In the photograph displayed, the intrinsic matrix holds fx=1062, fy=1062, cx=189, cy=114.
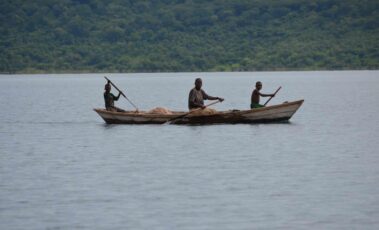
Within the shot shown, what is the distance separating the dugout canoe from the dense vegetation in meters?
113

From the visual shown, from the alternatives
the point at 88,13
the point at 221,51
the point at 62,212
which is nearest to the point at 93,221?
the point at 62,212

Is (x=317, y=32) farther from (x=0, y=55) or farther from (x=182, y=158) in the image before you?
(x=182, y=158)

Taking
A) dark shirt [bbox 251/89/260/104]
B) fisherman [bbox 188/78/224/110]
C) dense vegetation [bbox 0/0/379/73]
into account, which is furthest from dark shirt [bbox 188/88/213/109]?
dense vegetation [bbox 0/0/379/73]

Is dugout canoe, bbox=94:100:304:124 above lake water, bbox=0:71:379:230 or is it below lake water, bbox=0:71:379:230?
above

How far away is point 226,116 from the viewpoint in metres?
32.1

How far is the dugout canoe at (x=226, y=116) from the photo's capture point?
31.7m

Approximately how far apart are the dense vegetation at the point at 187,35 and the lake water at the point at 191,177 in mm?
115148

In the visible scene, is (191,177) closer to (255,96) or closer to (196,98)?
(196,98)

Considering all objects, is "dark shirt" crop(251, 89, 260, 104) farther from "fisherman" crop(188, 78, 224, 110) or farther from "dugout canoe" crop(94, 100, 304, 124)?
"fisherman" crop(188, 78, 224, 110)

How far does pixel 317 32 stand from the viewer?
160m

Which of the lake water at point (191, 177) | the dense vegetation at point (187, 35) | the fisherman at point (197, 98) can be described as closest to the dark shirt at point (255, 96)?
the lake water at point (191, 177)

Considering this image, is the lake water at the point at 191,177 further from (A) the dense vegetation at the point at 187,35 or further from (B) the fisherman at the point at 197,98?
(A) the dense vegetation at the point at 187,35

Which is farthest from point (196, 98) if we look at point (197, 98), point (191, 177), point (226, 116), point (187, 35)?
point (187, 35)

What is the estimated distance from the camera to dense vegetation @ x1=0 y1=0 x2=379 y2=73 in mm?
149625
